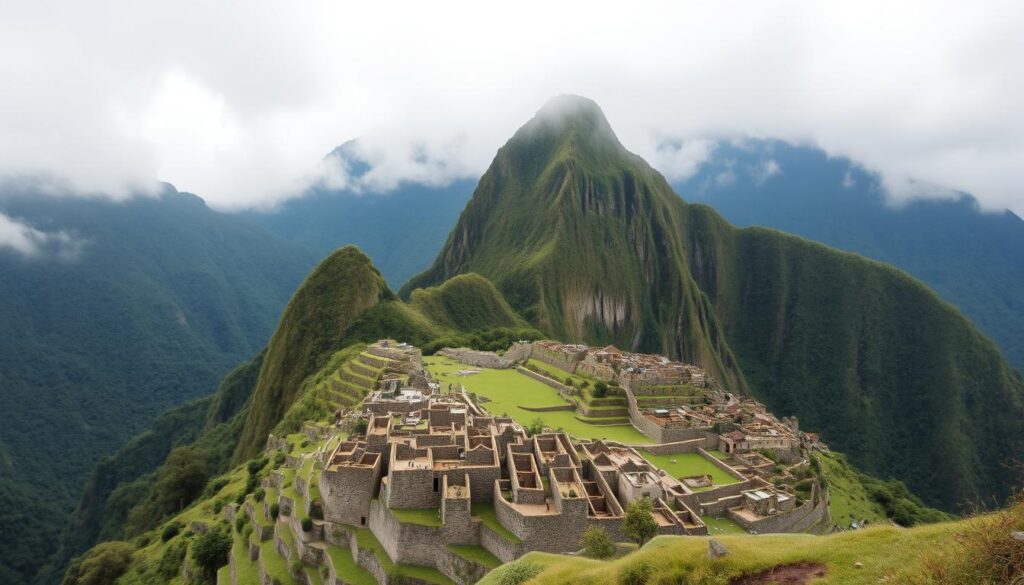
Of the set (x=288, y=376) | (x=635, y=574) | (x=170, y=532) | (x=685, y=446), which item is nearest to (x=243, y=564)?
(x=170, y=532)

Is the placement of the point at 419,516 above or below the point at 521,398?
below

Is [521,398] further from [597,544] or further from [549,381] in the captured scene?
[597,544]

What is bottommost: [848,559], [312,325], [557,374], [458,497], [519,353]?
[458,497]

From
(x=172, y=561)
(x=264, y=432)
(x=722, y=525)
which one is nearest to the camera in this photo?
(x=722, y=525)

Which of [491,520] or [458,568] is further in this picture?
[491,520]

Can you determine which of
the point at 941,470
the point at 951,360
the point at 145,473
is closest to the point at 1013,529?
the point at 145,473

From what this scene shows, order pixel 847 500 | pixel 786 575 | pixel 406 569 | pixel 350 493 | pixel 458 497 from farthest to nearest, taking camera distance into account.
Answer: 1. pixel 847 500
2. pixel 350 493
3. pixel 458 497
4. pixel 406 569
5. pixel 786 575

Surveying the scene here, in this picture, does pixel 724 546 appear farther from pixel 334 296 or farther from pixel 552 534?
pixel 334 296
